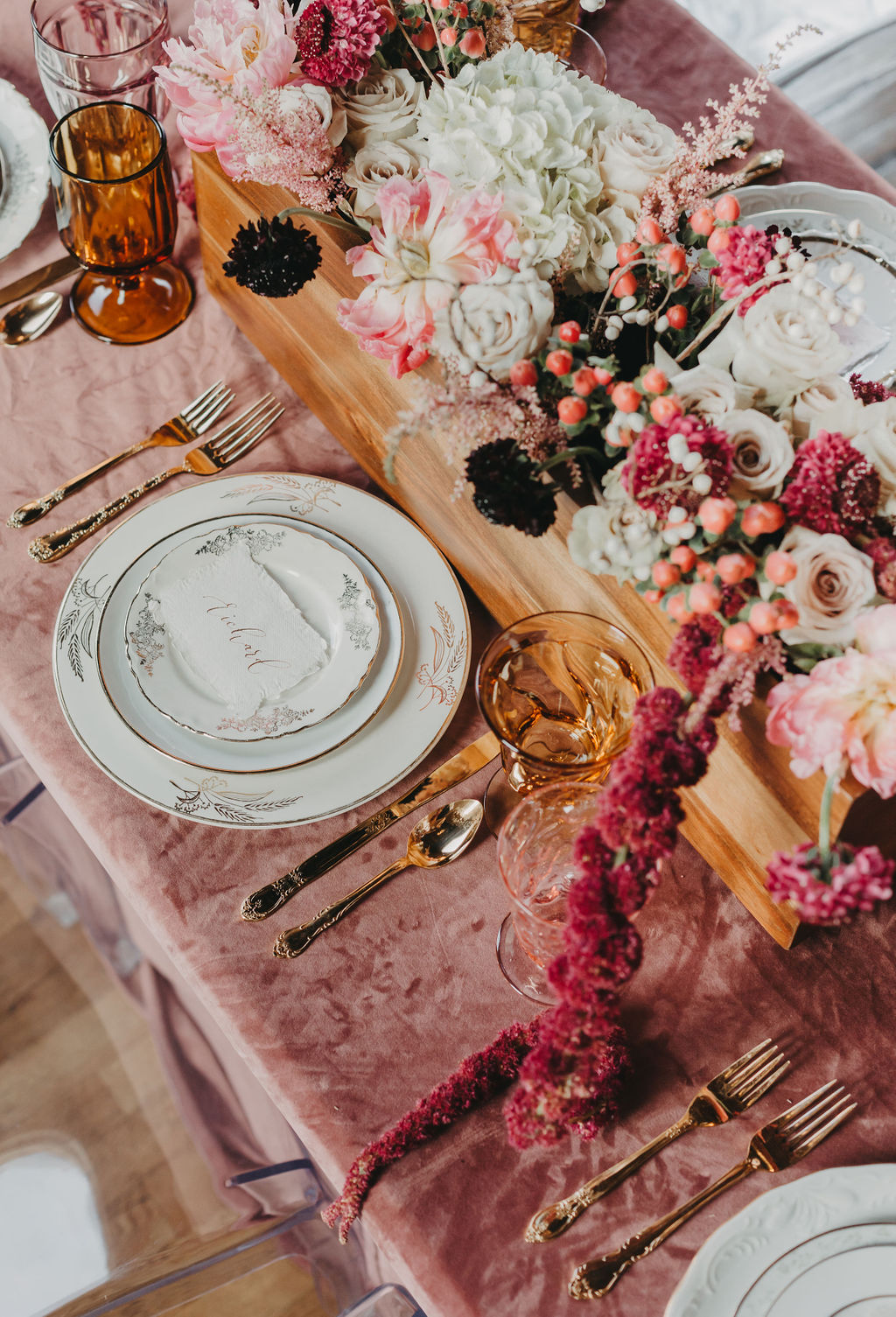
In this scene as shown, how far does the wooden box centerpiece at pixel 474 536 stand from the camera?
729 mm

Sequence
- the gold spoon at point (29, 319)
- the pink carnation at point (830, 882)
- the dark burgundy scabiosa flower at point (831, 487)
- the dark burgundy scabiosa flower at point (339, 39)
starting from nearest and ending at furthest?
the pink carnation at point (830, 882) < the dark burgundy scabiosa flower at point (831, 487) < the dark burgundy scabiosa flower at point (339, 39) < the gold spoon at point (29, 319)

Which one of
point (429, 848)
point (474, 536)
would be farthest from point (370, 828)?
point (474, 536)

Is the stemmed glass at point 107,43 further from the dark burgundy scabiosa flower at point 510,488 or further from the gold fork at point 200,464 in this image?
the dark burgundy scabiosa flower at point 510,488

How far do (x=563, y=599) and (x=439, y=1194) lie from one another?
0.45m

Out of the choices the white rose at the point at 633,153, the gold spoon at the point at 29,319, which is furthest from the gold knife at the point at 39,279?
the white rose at the point at 633,153

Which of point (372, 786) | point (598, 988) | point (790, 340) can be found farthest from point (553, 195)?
point (598, 988)

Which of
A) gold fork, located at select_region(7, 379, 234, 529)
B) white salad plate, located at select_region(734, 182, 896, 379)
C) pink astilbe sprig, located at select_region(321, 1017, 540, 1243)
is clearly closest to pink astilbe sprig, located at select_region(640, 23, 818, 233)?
white salad plate, located at select_region(734, 182, 896, 379)

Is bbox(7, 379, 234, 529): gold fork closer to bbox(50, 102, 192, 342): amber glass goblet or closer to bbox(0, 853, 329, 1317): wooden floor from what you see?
bbox(50, 102, 192, 342): amber glass goblet

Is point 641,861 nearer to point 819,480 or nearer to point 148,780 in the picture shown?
point 819,480

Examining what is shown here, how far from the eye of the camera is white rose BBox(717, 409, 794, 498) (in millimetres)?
640

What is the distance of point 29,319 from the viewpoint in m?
1.08

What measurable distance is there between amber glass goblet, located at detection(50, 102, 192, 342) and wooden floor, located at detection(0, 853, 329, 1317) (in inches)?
25.1

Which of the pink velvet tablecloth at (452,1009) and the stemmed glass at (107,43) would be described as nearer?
the pink velvet tablecloth at (452,1009)

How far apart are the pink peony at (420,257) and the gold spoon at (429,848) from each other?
→ 357mm
